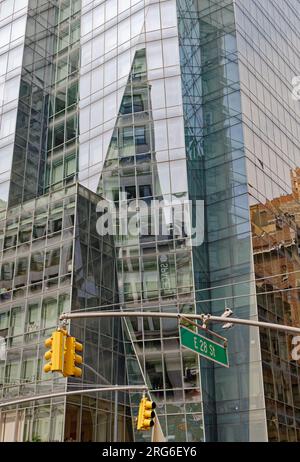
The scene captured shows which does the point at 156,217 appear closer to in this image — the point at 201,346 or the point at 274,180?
the point at 274,180

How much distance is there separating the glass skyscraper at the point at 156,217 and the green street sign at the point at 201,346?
53.5 feet

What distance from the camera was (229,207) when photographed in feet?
119

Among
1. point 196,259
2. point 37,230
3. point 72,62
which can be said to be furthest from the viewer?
point 72,62

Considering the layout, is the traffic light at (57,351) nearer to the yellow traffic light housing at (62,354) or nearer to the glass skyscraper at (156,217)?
the yellow traffic light housing at (62,354)

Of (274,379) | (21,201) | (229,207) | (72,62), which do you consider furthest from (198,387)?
(72,62)

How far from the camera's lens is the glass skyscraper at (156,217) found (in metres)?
31.9

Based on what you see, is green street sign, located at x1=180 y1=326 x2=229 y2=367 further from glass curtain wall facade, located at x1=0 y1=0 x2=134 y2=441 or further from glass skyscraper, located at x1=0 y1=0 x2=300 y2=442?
glass skyscraper, located at x1=0 y1=0 x2=300 y2=442

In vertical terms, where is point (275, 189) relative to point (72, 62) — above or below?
below

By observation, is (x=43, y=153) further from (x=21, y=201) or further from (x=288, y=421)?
(x=288, y=421)

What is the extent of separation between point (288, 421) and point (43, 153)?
24.8m

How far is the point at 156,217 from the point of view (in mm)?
Answer: 35094

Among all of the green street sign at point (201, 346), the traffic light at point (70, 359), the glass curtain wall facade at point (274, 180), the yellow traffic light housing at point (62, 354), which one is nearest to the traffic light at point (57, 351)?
the yellow traffic light housing at point (62, 354)
